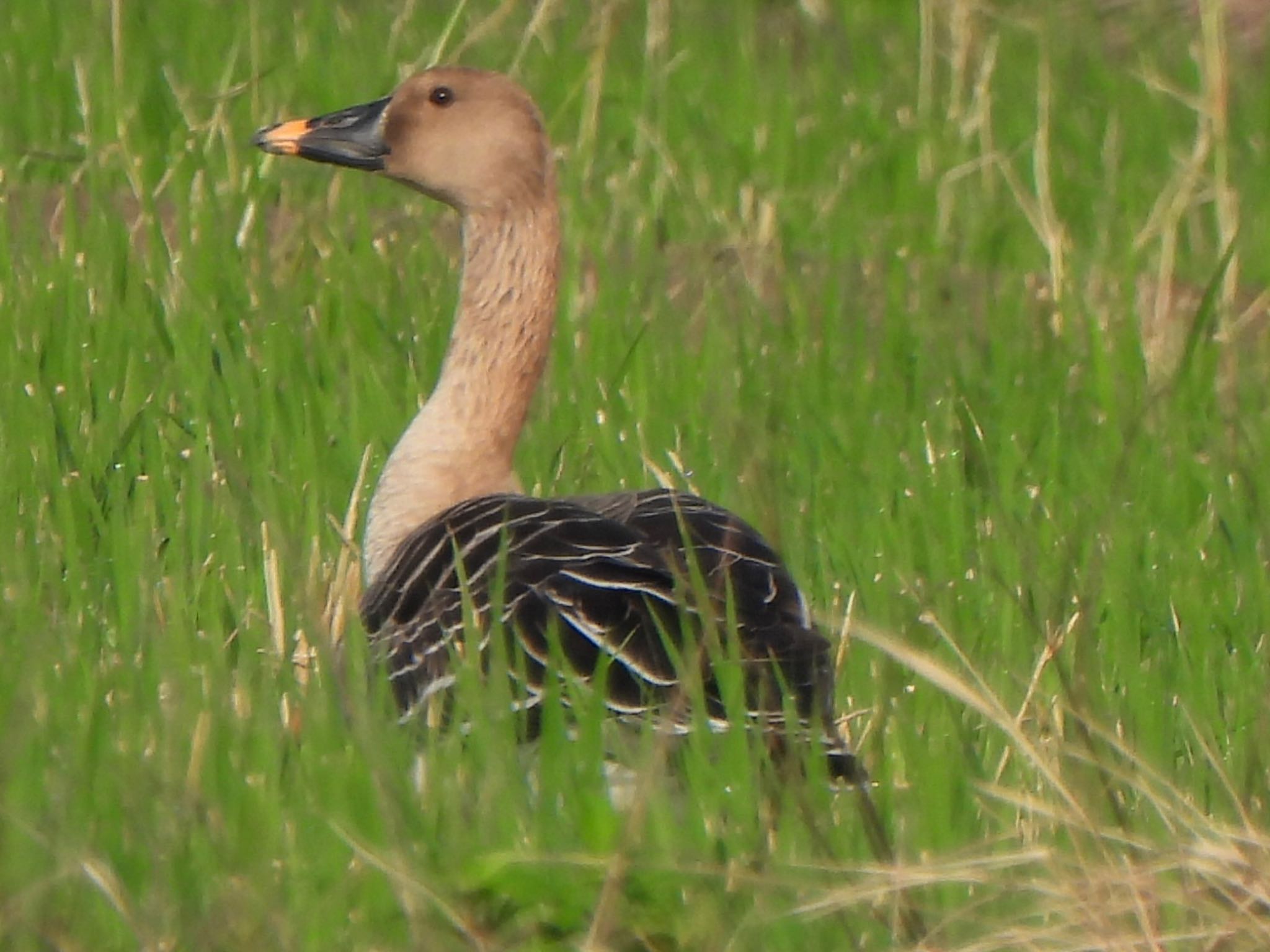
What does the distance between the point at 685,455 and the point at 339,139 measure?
3.35 feet

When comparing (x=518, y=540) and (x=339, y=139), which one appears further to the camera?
(x=339, y=139)

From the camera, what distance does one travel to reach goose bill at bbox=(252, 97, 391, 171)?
5188 mm

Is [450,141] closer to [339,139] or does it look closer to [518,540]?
[339,139]

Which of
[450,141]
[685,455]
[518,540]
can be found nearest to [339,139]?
[450,141]

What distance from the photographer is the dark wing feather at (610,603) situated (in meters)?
3.65

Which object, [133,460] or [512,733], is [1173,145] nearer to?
[133,460]

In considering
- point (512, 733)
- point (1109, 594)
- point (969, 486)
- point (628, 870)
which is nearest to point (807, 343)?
point (969, 486)

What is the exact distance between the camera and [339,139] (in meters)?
5.22

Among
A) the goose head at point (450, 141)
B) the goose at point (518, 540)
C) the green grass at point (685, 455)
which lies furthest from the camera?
the goose head at point (450, 141)

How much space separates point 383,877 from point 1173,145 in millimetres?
5714

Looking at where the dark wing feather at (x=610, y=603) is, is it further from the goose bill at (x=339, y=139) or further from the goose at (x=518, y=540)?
the goose bill at (x=339, y=139)

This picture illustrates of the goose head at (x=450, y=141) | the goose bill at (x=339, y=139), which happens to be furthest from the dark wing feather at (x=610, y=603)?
the goose bill at (x=339, y=139)

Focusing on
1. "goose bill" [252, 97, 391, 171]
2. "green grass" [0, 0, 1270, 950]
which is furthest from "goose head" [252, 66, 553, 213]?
"green grass" [0, 0, 1270, 950]

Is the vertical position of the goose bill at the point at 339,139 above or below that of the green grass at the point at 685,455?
above
